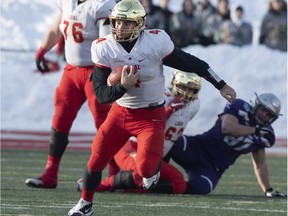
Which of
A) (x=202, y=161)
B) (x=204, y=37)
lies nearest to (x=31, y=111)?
(x=204, y=37)

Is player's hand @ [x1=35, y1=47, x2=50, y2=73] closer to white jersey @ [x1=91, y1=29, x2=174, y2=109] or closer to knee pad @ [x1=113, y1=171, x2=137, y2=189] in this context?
knee pad @ [x1=113, y1=171, x2=137, y2=189]

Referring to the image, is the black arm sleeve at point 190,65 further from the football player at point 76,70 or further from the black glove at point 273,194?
the black glove at point 273,194

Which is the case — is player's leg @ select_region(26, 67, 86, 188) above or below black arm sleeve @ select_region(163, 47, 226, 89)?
below

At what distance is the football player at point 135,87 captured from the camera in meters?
6.83

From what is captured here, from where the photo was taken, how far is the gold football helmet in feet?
28.0

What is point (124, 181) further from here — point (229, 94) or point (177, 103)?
point (229, 94)

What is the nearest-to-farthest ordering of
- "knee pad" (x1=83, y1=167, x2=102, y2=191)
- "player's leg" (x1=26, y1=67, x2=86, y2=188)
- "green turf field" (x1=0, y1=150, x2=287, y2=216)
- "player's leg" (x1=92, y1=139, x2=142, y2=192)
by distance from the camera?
"knee pad" (x1=83, y1=167, x2=102, y2=191) < "green turf field" (x1=0, y1=150, x2=287, y2=216) < "player's leg" (x1=92, y1=139, x2=142, y2=192) < "player's leg" (x1=26, y1=67, x2=86, y2=188)

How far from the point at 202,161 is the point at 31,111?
258 inches

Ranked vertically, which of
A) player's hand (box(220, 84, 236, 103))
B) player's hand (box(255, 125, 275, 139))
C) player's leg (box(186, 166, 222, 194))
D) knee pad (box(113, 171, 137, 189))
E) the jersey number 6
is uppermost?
player's hand (box(220, 84, 236, 103))

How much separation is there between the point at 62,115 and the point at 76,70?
1.25 ft

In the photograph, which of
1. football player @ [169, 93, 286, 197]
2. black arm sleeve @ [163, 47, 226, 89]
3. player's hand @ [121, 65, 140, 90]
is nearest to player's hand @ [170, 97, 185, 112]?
football player @ [169, 93, 286, 197]

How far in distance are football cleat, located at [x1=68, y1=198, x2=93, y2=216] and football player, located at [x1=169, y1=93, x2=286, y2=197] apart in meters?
1.82

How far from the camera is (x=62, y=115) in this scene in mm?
8508

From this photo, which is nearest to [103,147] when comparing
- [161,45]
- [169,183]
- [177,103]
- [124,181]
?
[161,45]
